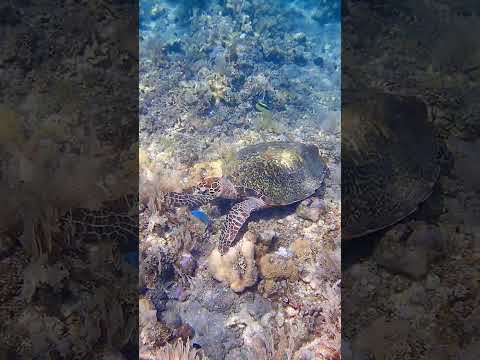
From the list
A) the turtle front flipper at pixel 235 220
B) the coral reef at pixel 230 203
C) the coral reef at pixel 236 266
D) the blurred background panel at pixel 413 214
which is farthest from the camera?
the turtle front flipper at pixel 235 220

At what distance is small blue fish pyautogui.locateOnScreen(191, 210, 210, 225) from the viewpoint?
3.83 metres

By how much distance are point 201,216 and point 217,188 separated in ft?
1.33

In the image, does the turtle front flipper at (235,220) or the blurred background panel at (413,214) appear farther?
the turtle front flipper at (235,220)

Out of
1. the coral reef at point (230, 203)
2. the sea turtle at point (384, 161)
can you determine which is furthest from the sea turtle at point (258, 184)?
the sea turtle at point (384, 161)

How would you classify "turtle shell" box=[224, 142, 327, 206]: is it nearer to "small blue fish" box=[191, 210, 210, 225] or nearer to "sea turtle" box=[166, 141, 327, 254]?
"sea turtle" box=[166, 141, 327, 254]

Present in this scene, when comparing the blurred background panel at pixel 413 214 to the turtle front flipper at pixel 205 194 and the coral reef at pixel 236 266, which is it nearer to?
the coral reef at pixel 236 266

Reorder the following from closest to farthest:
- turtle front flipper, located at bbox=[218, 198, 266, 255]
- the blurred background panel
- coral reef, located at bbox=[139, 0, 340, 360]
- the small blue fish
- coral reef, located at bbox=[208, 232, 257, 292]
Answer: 1. the blurred background panel
2. coral reef, located at bbox=[139, 0, 340, 360]
3. coral reef, located at bbox=[208, 232, 257, 292]
4. turtle front flipper, located at bbox=[218, 198, 266, 255]
5. the small blue fish

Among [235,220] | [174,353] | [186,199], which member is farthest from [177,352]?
[186,199]

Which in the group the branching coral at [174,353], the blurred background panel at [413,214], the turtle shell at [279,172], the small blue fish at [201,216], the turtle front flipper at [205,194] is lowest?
the branching coral at [174,353]

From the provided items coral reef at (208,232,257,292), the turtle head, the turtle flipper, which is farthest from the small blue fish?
coral reef at (208,232,257,292)

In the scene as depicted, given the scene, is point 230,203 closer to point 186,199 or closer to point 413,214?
point 186,199

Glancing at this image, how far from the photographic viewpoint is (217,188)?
4059 mm

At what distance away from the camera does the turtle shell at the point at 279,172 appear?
3904 mm

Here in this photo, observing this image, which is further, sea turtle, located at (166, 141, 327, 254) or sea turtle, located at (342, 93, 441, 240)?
sea turtle, located at (166, 141, 327, 254)
